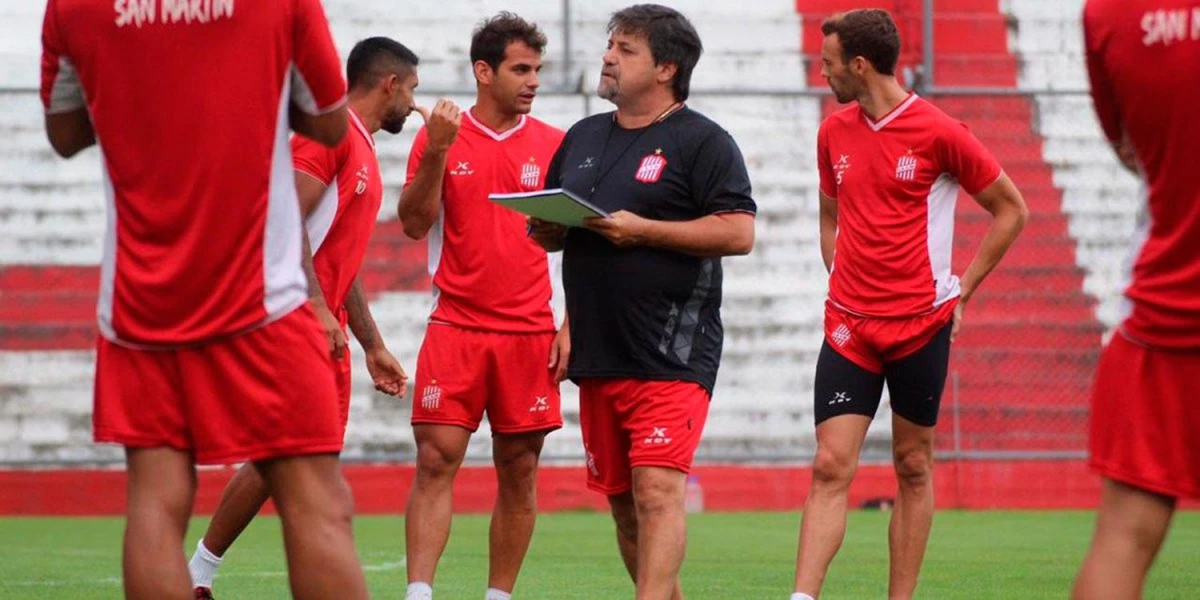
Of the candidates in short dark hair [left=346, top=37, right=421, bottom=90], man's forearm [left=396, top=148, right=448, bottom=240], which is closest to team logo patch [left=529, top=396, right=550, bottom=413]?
man's forearm [left=396, top=148, right=448, bottom=240]

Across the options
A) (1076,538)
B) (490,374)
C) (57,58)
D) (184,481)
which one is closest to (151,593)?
(184,481)

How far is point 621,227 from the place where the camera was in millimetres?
5730

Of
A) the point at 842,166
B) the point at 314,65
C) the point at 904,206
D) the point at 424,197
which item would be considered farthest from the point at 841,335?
the point at 314,65

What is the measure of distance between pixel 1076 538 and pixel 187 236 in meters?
8.26

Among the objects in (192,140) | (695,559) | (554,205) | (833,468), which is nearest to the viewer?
(192,140)

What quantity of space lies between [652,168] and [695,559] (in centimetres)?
443

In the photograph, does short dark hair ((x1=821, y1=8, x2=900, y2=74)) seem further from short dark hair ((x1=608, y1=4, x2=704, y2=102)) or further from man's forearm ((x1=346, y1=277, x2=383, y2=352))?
man's forearm ((x1=346, y1=277, x2=383, y2=352))

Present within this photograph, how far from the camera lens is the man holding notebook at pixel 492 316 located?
7.10 m

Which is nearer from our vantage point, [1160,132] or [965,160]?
[1160,132]

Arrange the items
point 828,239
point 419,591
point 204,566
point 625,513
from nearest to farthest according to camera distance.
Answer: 1. point 625,513
2. point 419,591
3. point 204,566
4. point 828,239

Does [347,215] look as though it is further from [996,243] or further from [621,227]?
[996,243]

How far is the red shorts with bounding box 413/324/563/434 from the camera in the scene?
23.6 feet

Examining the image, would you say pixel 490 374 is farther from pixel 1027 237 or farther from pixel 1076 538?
pixel 1027 237

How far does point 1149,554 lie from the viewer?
3.97 meters
